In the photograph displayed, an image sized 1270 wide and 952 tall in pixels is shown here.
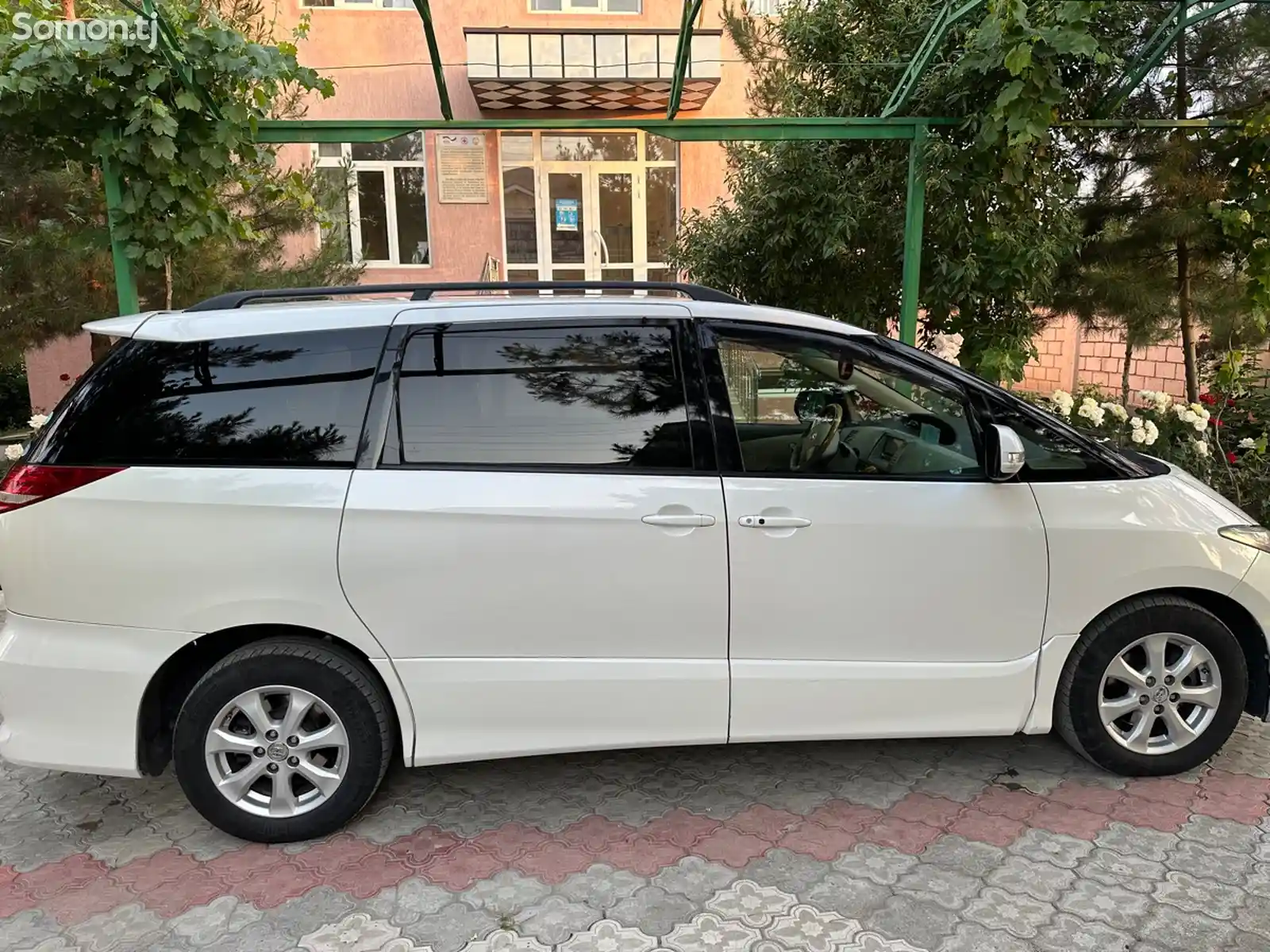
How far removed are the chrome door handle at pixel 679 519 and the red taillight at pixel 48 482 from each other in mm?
1684

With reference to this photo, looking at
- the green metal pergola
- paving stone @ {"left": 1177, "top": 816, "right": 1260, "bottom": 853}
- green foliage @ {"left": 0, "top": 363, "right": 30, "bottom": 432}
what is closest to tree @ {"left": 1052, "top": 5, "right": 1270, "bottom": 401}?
the green metal pergola

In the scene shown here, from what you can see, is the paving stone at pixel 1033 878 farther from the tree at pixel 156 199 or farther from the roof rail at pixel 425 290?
the tree at pixel 156 199

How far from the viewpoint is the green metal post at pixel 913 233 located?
479 cm

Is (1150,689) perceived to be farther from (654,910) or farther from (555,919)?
(555,919)

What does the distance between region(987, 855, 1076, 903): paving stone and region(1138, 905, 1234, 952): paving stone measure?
229mm

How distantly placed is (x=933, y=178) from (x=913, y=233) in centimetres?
32

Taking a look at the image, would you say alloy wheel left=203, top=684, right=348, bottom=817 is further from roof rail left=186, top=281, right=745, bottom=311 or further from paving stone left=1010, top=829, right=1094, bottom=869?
paving stone left=1010, top=829, right=1094, bottom=869

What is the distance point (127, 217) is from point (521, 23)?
8.81 metres

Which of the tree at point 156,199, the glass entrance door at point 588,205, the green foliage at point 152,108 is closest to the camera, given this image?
the green foliage at point 152,108

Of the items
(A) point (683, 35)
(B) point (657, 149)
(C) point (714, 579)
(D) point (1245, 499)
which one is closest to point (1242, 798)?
(C) point (714, 579)

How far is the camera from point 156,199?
4.30m

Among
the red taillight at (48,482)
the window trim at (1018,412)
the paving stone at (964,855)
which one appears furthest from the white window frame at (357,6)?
the paving stone at (964,855)

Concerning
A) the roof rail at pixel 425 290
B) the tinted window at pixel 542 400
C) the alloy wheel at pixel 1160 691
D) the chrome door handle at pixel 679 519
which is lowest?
the alloy wheel at pixel 1160 691

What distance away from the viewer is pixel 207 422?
2.75 m
